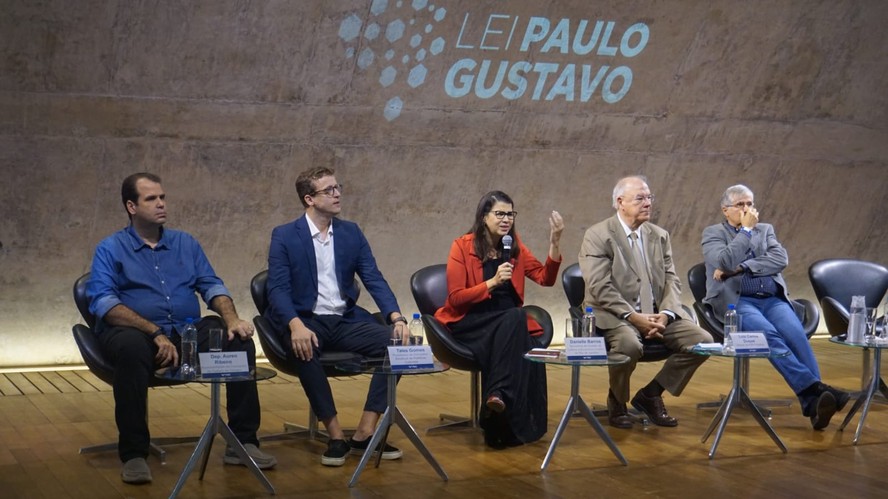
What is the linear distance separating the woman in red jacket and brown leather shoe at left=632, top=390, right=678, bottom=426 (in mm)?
683

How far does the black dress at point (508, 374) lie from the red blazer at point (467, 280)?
0.27 ft

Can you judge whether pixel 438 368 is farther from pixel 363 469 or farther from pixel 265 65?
pixel 265 65

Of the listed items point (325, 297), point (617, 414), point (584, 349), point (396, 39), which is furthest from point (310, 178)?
point (396, 39)

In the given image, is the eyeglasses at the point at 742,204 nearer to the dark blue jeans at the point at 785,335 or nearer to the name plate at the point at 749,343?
the dark blue jeans at the point at 785,335

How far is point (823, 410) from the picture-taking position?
5.37m

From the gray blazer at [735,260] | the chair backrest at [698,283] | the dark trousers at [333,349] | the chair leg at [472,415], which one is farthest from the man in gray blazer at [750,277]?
the dark trousers at [333,349]

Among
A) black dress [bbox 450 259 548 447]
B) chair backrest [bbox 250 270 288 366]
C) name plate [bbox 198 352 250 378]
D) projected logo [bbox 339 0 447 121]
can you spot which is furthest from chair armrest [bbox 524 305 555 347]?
projected logo [bbox 339 0 447 121]

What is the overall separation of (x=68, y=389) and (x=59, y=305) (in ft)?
2.57

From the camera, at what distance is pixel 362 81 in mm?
6984

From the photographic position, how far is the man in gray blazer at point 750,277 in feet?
18.8

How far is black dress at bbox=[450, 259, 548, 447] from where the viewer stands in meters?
4.89

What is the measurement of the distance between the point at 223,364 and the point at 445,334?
4.33 ft

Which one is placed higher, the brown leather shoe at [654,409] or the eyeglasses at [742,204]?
the eyeglasses at [742,204]

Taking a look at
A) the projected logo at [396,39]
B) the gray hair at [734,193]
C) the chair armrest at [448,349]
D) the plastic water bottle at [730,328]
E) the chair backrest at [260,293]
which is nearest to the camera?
the plastic water bottle at [730,328]
